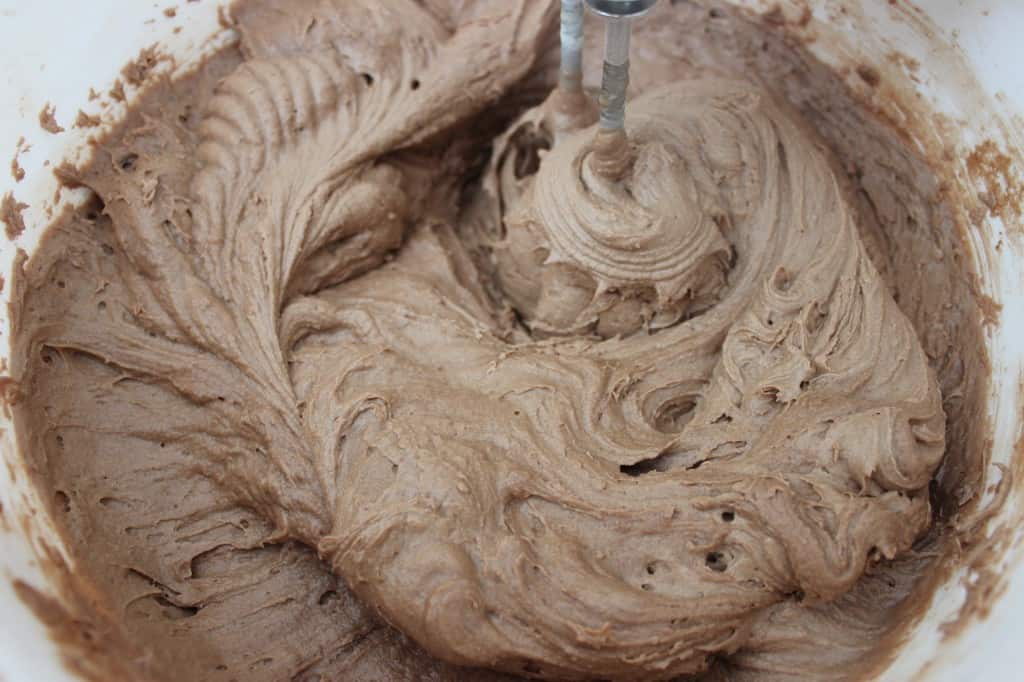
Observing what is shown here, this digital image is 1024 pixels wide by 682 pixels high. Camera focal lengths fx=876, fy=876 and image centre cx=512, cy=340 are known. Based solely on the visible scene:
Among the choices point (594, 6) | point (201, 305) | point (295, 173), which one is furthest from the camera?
point (295, 173)

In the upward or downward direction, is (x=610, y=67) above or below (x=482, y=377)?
above

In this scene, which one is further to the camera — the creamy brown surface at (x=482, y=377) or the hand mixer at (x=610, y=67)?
the creamy brown surface at (x=482, y=377)

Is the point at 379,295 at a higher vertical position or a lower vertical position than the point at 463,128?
lower

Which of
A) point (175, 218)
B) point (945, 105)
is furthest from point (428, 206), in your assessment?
point (945, 105)

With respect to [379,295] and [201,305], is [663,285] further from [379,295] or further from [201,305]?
[201,305]

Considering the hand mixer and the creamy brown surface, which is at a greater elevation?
the hand mixer

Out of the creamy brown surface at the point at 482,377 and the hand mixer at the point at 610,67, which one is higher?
the hand mixer at the point at 610,67

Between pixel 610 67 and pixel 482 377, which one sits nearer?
pixel 610 67

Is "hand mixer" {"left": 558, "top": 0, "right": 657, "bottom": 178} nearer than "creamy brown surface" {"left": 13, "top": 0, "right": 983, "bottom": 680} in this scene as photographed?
Yes
